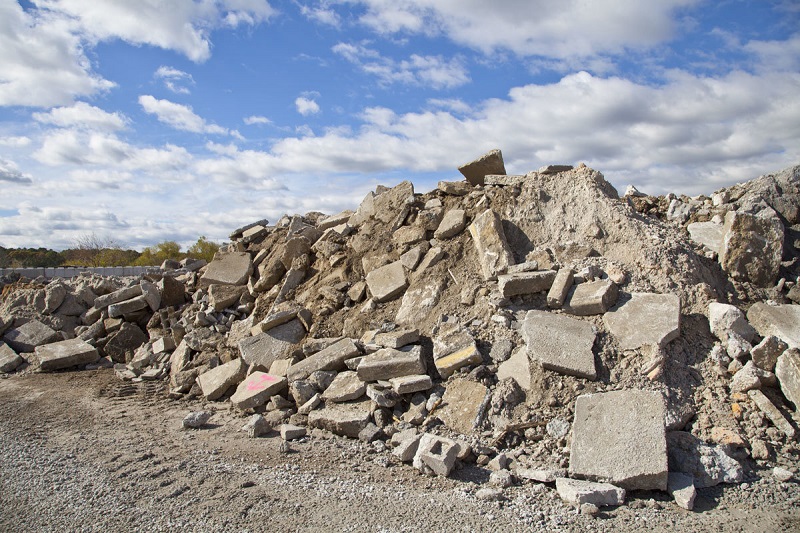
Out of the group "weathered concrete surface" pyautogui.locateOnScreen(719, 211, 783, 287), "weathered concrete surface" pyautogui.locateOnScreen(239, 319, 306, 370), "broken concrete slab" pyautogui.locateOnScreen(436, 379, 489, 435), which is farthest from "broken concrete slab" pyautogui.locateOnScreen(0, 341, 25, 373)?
"weathered concrete surface" pyautogui.locateOnScreen(719, 211, 783, 287)

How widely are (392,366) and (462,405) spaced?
3.03 feet

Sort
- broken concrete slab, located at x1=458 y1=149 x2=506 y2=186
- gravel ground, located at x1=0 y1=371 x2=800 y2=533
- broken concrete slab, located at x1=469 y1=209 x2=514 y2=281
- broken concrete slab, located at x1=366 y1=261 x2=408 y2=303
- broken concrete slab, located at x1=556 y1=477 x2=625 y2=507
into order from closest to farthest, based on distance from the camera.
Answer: gravel ground, located at x1=0 y1=371 x2=800 y2=533 → broken concrete slab, located at x1=556 y1=477 x2=625 y2=507 → broken concrete slab, located at x1=469 y1=209 x2=514 y2=281 → broken concrete slab, located at x1=366 y1=261 x2=408 y2=303 → broken concrete slab, located at x1=458 y1=149 x2=506 y2=186

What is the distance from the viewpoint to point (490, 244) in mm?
6773

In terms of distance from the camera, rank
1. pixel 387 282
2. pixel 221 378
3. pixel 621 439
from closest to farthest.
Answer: pixel 621 439
pixel 221 378
pixel 387 282

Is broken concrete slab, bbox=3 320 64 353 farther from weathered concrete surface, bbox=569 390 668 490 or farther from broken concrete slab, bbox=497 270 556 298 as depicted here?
weathered concrete surface, bbox=569 390 668 490

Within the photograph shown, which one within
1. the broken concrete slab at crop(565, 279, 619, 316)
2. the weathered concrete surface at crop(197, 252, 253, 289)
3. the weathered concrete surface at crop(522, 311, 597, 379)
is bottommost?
the weathered concrete surface at crop(522, 311, 597, 379)

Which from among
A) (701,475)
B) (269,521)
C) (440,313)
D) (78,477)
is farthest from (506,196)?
(78,477)

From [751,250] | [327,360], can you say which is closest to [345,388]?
[327,360]

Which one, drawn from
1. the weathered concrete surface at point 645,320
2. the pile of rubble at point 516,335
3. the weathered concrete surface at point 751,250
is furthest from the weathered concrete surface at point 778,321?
the weathered concrete surface at point 645,320

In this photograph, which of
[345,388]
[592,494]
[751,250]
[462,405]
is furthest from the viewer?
[751,250]

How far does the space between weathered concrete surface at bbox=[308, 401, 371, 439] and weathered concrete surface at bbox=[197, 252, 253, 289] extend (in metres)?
4.30

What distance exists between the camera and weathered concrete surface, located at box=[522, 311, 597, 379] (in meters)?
5.03

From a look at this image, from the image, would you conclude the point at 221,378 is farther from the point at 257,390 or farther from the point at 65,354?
the point at 65,354

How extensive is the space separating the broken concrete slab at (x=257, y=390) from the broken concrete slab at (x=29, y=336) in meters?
5.32
